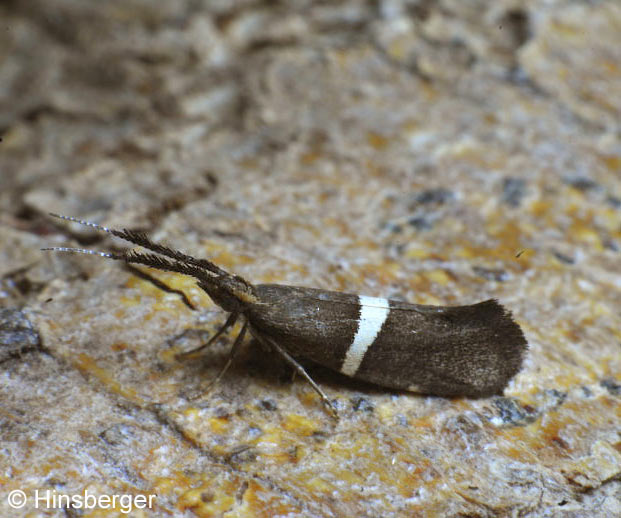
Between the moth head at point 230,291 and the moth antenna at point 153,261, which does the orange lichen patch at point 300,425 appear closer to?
the moth head at point 230,291

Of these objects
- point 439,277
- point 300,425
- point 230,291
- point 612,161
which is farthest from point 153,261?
point 612,161

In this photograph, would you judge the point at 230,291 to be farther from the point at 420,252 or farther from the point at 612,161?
the point at 612,161

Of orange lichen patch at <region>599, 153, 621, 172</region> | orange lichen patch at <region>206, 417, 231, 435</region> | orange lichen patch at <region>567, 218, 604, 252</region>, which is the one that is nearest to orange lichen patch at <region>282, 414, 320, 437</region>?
orange lichen patch at <region>206, 417, 231, 435</region>

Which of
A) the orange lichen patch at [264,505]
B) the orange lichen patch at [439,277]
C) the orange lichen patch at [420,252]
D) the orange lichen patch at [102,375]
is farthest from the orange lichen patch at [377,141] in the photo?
the orange lichen patch at [264,505]

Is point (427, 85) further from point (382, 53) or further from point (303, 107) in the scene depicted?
point (303, 107)

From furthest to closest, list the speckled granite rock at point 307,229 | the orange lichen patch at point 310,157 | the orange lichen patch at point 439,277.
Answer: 1. the orange lichen patch at point 310,157
2. the orange lichen patch at point 439,277
3. the speckled granite rock at point 307,229

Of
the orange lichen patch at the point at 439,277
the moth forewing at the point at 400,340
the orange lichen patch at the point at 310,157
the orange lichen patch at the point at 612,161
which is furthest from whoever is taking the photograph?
the orange lichen patch at the point at 310,157
